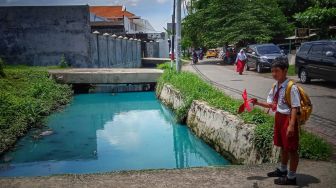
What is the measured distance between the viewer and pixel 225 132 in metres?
9.52

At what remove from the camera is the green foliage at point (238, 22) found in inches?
1200

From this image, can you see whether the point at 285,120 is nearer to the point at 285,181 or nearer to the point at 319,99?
the point at 285,181

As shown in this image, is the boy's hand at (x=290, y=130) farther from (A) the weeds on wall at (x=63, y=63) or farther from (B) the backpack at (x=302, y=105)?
(A) the weeds on wall at (x=63, y=63)

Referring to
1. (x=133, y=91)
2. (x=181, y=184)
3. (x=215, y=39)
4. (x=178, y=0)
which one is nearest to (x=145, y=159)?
(x=181, y=184)

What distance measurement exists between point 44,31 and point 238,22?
49.0ft

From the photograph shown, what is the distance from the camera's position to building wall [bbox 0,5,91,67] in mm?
26391

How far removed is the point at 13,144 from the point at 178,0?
11250 millimetres

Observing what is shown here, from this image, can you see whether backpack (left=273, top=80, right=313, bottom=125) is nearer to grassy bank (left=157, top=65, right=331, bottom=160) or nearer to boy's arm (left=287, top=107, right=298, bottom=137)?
boy's arm (left=287, top=107, right=298, bottom=137)

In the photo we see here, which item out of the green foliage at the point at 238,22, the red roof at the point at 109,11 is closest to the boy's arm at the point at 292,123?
the green foliage at the point at 238,22

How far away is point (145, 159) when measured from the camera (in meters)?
10.6

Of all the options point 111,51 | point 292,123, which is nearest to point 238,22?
point 111,51

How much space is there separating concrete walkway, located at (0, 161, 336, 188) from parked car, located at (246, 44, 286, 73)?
17.3 m

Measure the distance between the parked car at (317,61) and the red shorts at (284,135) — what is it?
1009cm

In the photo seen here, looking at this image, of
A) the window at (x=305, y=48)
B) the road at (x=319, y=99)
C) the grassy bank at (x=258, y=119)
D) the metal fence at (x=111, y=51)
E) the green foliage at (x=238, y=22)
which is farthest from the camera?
the green foliage at (x=238, y=22)
